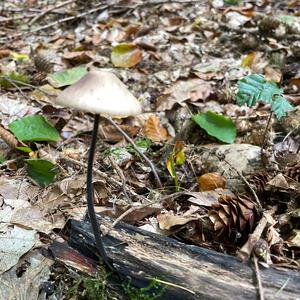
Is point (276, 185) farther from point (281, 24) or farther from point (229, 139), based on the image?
point (281, 24)

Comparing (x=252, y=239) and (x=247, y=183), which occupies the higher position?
(x=252, y=239)

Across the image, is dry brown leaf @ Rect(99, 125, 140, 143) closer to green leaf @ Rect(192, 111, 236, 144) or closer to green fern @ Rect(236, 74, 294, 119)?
green leaf @ Rect(192, 111, 236, 144)

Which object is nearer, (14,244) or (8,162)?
(14,244)

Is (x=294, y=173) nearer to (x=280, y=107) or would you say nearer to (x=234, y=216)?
(x=280, y=107)

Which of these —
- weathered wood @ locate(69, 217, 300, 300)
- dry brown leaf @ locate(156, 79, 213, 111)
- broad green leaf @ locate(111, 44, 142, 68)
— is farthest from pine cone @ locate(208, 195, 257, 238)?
broad green leaf @ locate(111, 44, 142, 68)

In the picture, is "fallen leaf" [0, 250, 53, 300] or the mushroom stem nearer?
the mushroom stem

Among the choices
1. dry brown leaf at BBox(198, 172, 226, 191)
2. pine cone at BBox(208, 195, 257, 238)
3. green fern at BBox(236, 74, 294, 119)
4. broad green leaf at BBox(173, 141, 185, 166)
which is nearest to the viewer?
pine cone at BBox(208, 195, 257, 238)

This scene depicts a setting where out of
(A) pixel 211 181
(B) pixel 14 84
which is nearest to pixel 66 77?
(B) pixel 14 84
